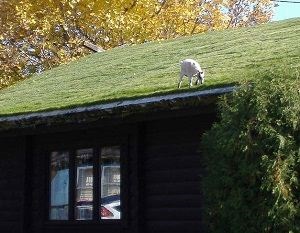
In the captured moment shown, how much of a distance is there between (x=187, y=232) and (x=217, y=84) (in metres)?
2.67

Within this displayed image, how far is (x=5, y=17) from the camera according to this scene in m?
32.6

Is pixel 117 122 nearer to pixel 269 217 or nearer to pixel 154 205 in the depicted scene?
pixel 154 205

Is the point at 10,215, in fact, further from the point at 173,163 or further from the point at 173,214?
the point at 173,163

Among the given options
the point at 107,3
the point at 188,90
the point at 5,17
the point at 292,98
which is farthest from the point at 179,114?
the point at 5,17

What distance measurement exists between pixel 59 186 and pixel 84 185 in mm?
772

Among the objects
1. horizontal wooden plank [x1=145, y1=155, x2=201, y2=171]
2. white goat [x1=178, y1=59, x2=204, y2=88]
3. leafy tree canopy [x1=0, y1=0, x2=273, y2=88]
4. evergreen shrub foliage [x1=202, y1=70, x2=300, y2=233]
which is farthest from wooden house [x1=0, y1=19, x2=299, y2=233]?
leafy tree canopy [x1=0, y1=0, x2=273, y2=88]

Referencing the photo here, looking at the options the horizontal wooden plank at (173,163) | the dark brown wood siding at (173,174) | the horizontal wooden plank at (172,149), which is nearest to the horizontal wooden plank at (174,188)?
the dark brown wood siding at (173,174)

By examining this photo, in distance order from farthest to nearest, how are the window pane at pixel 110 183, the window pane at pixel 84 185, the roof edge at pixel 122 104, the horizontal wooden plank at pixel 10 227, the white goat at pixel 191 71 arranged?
the horizontal wooden plank at pixel 10 227 < the window pane at pixel 84 185 < the window pane at pixel 110 183 < the white goat at pixel 191 71 < the roof edge at pixel 122 104

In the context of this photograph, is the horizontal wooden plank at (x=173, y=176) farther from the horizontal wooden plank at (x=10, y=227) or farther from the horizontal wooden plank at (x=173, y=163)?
the horizontal wooden plank at (x=10, y=227)

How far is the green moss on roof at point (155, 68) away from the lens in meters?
12.4

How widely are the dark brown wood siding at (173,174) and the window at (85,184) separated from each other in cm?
65

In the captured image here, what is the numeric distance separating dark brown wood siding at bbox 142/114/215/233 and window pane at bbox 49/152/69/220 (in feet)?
6.76

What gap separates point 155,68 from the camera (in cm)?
1588

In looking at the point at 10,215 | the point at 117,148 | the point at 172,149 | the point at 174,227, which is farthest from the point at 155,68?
the point at 174,227
